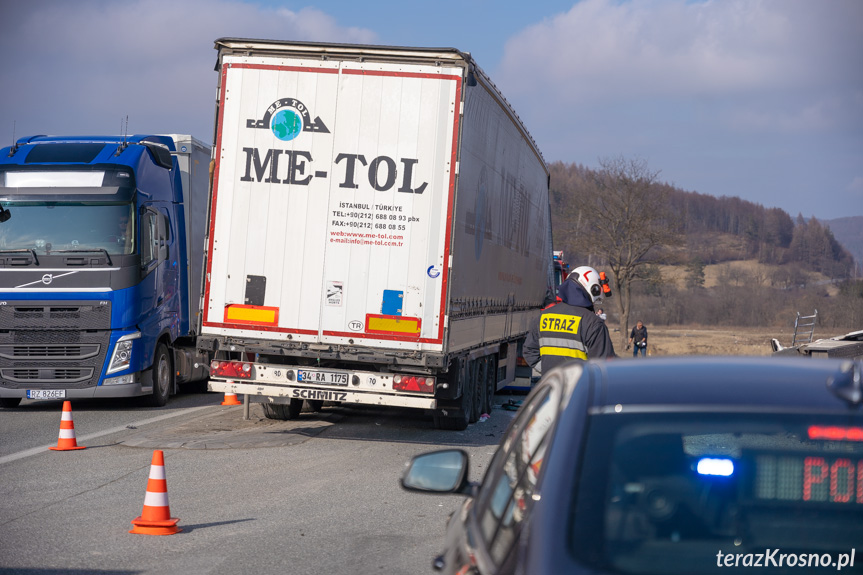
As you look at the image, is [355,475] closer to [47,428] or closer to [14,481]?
[14,481]

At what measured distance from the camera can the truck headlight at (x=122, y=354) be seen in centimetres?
1448

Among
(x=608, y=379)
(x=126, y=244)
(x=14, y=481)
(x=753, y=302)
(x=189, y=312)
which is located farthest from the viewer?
(x=753, y=302)

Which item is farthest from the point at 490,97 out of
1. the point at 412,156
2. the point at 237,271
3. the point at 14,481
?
the point at 14,481

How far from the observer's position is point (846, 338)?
66.3ft

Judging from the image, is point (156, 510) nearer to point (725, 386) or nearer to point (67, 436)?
point (67, 436)

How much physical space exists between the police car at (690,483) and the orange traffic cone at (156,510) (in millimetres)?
4695

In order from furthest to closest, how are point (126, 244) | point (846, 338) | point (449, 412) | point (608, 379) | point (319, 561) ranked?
1. point (846, 338)
2. point (126, 244)
3. point (449, 412)
4. point (319, 561)
5. point (608, 379)

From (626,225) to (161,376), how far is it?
37.1 m

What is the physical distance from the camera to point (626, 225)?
164 ft

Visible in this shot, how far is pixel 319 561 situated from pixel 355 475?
3.18m

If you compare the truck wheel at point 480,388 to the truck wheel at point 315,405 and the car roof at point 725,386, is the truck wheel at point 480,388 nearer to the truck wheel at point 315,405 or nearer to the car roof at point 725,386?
the truck wheel at point 315,405

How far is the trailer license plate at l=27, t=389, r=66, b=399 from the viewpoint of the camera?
1430cm

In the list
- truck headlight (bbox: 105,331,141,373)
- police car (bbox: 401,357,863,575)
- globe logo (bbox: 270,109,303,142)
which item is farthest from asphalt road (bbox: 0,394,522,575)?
police car (bbox: 401,357,863,575)

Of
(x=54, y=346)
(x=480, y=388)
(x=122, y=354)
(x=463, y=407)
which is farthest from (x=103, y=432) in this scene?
(x=480, y=388)
